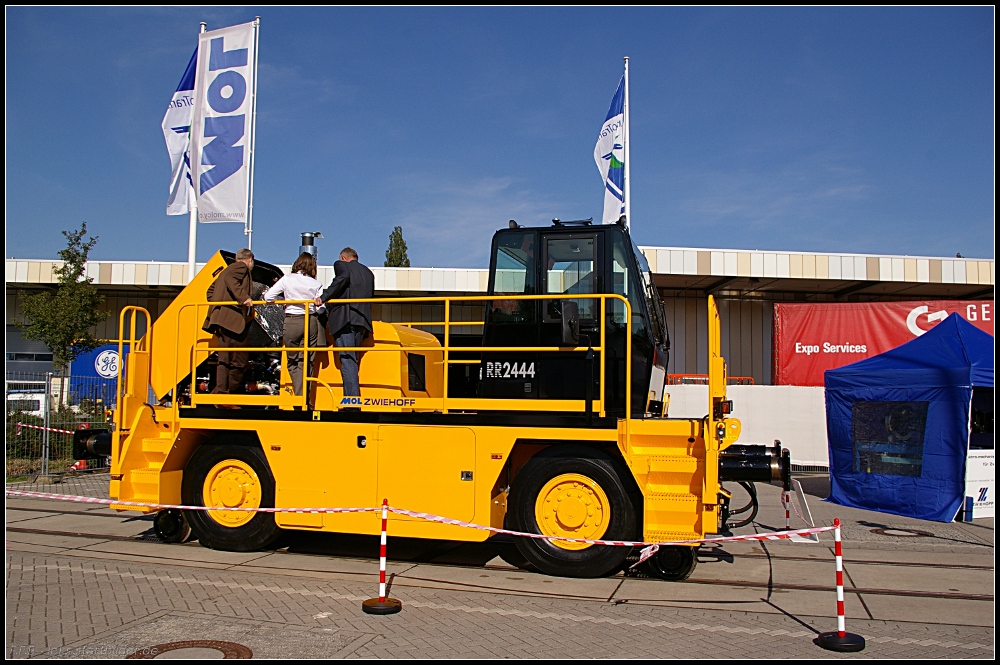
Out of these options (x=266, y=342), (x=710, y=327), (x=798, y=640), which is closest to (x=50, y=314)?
(x=266, y=342)

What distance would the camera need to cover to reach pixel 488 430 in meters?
7.51

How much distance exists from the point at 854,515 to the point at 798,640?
7955 millimetres

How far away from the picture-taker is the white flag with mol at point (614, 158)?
17250mm

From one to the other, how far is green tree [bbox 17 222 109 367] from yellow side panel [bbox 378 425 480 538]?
17.1m

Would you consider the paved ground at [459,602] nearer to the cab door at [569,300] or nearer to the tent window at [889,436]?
the cab door at [569,300]

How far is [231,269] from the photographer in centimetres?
861

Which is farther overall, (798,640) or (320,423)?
(320,423)

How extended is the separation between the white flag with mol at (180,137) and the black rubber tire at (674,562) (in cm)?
1306

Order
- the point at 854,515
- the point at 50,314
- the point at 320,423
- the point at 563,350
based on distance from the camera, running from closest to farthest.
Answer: the point at 563,350 < the point at 320,423 < the point at 854,515 < the point at 50,314

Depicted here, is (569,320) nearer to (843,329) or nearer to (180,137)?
(180,137)

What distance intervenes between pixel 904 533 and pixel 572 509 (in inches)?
256

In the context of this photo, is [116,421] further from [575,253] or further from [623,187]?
[623,187]

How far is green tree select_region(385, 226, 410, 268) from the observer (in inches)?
2082

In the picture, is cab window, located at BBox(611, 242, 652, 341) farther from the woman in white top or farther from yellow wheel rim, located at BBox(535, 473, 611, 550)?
the woman in white top
